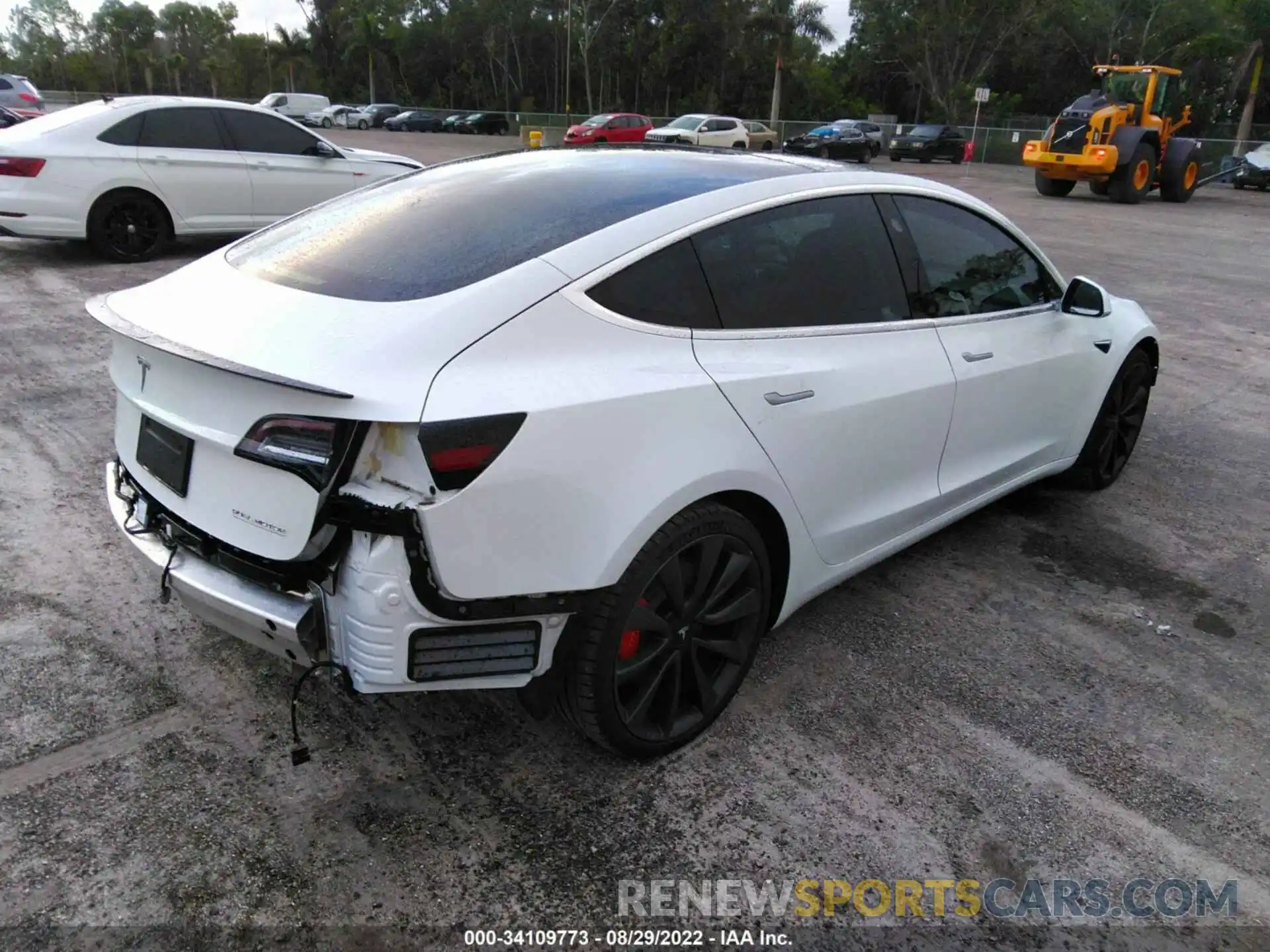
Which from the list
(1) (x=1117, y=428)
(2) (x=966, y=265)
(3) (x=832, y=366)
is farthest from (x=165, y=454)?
(1) (x=1117, y=428)

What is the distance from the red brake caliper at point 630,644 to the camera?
8.14ft

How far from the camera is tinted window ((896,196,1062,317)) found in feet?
11.4

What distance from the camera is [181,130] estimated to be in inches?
358

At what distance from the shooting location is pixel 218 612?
2.43m

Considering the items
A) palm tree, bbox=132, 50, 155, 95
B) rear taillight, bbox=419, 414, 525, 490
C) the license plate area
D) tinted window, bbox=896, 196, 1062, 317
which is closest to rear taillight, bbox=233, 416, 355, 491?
rear taillight, bbox=419, 414, 525, 490

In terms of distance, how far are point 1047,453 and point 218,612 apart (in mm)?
3500

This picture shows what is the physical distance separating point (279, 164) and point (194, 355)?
839 centimetres

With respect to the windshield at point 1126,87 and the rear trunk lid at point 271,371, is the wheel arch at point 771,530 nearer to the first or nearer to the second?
the rear trunk lid at point 271,371

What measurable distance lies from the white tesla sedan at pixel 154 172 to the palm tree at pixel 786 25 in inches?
1862

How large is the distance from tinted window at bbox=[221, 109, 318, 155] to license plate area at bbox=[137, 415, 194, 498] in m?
7.99

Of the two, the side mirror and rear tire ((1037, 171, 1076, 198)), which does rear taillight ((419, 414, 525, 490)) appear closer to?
the side mirror

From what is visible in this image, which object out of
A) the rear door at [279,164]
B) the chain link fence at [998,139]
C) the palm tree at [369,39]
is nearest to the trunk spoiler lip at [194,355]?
the rear door at [279,164]

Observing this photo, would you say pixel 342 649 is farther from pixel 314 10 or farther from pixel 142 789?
pixel 314 10

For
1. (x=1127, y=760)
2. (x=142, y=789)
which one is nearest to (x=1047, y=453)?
(x=1127, y=760)
